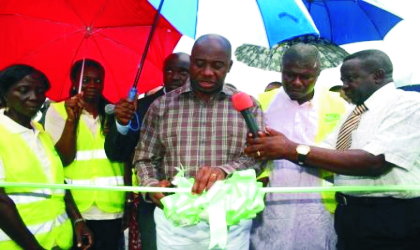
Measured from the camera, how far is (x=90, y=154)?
133 inches

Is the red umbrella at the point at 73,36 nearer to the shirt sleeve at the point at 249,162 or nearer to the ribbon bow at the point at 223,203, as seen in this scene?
the shirt sleeve at the point at 249,162

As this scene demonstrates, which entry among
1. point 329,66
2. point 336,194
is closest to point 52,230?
point 336,194

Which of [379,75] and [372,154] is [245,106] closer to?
[372,154]

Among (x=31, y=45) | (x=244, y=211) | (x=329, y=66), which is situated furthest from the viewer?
(x=329, y=66)

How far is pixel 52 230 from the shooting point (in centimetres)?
290

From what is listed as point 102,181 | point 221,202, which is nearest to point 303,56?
point 221,202

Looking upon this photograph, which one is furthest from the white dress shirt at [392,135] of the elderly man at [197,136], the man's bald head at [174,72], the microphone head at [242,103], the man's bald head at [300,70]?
the man's bald head at [174,72]

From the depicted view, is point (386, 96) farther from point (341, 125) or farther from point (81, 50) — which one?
point (81, 50)

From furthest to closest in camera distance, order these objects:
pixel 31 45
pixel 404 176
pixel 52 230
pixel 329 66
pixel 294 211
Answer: pixel 329 66 < pixel 31 45 < pixel 294 211 < pixel 52 230 < pixel 404 176

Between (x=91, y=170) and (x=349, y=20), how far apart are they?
2.37m

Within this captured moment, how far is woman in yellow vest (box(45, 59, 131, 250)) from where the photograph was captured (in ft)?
10.8

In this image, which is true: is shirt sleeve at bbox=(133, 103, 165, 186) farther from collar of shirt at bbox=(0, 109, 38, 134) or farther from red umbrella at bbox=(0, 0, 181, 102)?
red umbrella at bbox=(0, 0, 181, 102)

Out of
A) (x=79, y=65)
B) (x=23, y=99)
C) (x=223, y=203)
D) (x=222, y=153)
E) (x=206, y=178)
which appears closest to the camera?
(x=223, y=203)

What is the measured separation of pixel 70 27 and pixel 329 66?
6.72 feet
